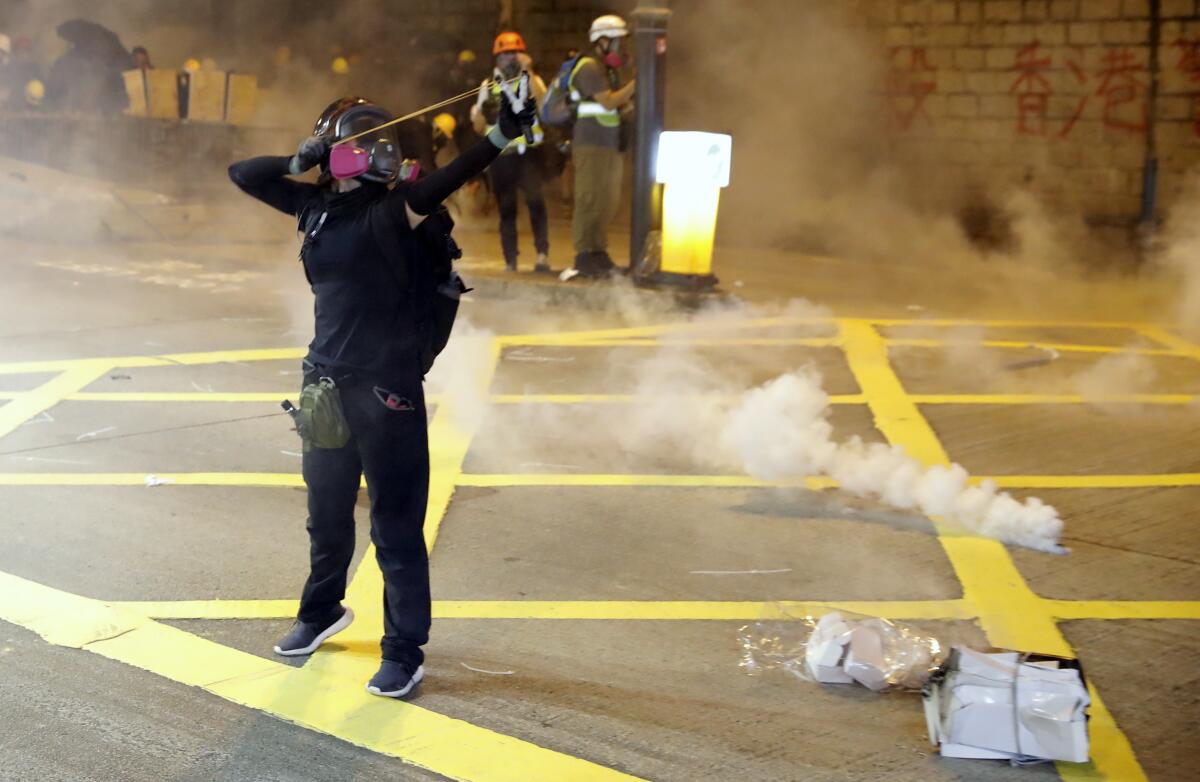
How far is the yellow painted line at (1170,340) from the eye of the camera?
7886 millimetres

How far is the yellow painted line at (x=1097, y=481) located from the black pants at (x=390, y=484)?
2788mm

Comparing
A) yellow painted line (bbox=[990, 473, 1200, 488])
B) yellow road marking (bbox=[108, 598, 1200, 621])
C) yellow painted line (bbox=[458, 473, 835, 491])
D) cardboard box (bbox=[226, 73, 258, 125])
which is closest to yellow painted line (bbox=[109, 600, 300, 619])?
yellow road marking (bbox=[108, 598, 1200, 621])

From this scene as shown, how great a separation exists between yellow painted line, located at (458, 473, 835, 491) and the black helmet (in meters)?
2.12

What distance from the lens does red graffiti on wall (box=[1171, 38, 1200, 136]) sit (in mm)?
12031

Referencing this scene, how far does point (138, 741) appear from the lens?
10.4ft

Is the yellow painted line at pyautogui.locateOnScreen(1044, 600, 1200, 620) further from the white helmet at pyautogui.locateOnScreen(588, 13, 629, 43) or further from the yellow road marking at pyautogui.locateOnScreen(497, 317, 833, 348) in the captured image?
the white helmet at pyautogui.locateOnScreen(588, 13, 629, 43)

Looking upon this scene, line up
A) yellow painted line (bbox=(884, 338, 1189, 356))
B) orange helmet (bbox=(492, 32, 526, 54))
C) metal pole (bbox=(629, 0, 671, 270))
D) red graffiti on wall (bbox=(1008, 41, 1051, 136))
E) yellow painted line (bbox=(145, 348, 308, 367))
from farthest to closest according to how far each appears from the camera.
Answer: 1. red graffiti on wall (bbox=(1008, 41, 1051, 136))
2. orange helmet (bbox=(492, 32, 526, 54))
3. metal pole (bbox=(629, 0, 671, 270))
4. yellow painted line (bbox=(884, 338, 1189, 356))
5. yellow painted line (bbox=(145, 348, 308, 367))

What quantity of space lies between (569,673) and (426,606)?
44 centimetres

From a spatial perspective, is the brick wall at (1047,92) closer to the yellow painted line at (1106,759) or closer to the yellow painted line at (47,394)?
the yellow painted line at (47,394)

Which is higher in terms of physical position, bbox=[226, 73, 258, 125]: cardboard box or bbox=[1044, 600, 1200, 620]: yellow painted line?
bbox=[226, 73, 258, 125]: cardboard box

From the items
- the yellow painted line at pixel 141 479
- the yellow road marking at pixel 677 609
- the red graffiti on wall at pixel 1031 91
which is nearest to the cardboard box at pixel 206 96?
the red graffiti on wall at pixel 1031 91

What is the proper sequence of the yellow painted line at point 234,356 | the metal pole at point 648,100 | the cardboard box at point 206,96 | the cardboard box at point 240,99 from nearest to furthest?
the yellow painted line at point 234,356 < the metal pole at point 648,100 < the cardboard box at point 206,96 < the cardboard box at point 240,99

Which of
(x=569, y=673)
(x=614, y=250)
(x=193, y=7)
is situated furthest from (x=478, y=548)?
(x=193, y=7)

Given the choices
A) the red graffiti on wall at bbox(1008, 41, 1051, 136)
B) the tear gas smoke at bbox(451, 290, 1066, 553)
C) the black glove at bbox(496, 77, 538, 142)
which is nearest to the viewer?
Answer: the black glove at bbox(496, 77, 538, 142)
